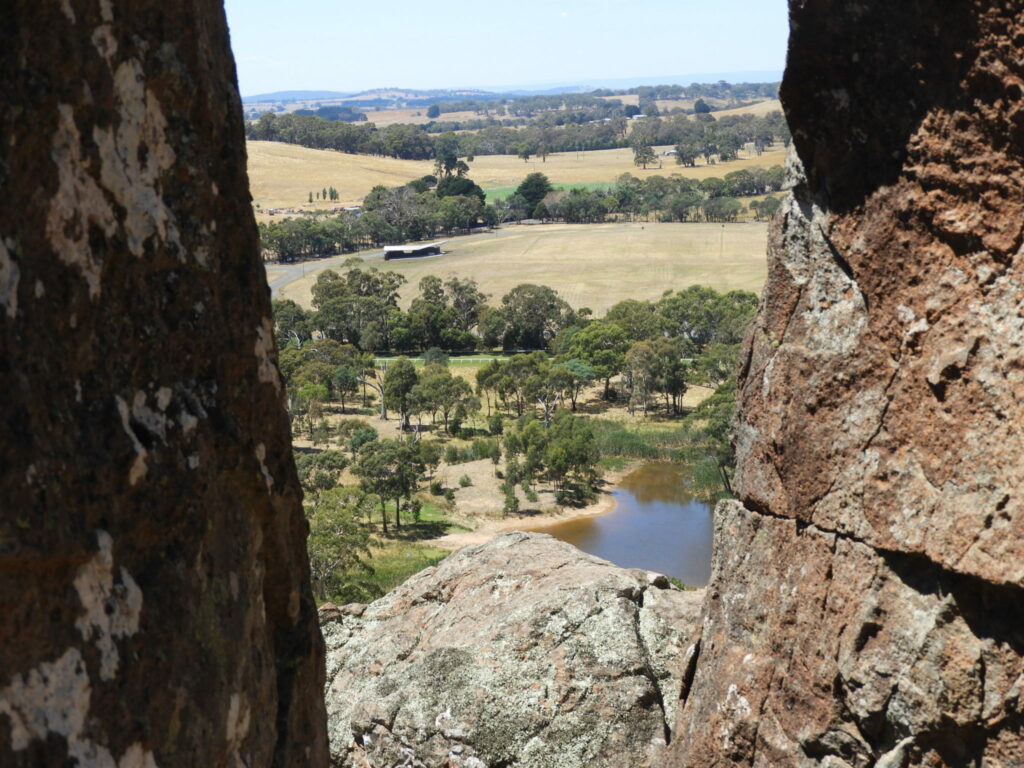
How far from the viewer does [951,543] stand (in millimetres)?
6281

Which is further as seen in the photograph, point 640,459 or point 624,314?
point 624,314

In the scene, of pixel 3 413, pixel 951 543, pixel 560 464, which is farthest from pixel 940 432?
pixel 560 464

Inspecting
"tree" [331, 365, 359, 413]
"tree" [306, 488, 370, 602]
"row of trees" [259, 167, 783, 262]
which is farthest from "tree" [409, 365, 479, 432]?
"row of trees" [259, 167, 783, 262]

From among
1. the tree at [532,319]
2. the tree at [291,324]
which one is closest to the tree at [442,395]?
the tree at [532,319]

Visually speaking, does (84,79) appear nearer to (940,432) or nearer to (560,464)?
(940,432)

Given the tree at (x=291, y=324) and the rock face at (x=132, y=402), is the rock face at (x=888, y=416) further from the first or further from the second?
the tree at (x=291, y=324)

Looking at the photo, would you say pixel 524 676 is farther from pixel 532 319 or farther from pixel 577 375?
pixel 532 319

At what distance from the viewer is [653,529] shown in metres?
45.5

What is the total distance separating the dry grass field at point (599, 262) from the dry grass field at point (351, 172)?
3749 cm

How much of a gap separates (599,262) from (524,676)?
9890 cm

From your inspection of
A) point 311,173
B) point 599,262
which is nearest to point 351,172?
point 311,173

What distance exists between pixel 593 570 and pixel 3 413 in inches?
382

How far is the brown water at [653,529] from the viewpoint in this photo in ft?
134

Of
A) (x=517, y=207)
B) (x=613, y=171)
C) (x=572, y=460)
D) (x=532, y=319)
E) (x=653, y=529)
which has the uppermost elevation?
(x=613, y=171)
